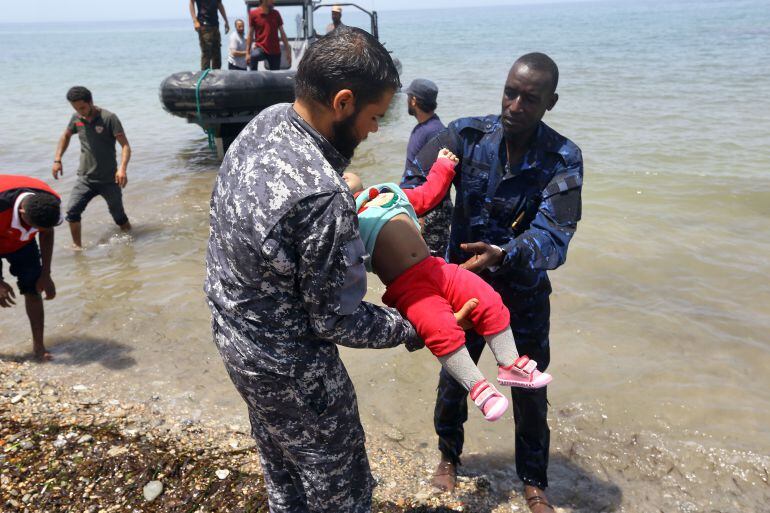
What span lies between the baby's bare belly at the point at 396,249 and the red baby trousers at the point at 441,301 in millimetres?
30

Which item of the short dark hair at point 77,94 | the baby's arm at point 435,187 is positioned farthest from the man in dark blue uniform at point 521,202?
the short dark hair at point 77,94

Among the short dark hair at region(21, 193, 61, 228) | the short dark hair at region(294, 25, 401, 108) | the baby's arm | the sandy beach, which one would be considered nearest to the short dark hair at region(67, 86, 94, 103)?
the short dark hair at region(21, 193, 61, 228)

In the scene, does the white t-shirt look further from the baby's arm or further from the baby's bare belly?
the baby's bare belly

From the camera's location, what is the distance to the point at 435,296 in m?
2.08

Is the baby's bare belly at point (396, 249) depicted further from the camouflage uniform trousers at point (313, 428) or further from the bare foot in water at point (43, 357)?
the bare foot in water at point (43, 357)

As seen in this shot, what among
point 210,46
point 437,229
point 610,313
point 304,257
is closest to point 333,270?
point 304,257

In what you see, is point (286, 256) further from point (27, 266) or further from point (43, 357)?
point (43, 357)

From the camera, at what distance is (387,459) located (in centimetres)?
351

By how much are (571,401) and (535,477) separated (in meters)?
1.32

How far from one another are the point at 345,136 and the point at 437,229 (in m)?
2.33

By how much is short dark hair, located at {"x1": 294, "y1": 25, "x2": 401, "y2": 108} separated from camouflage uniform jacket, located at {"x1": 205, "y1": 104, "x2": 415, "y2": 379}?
0.32ft

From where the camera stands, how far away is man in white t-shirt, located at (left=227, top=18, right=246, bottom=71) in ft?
38.6

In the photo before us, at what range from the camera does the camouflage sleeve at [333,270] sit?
1489 millimetres

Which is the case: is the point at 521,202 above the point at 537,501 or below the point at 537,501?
Answer: above
